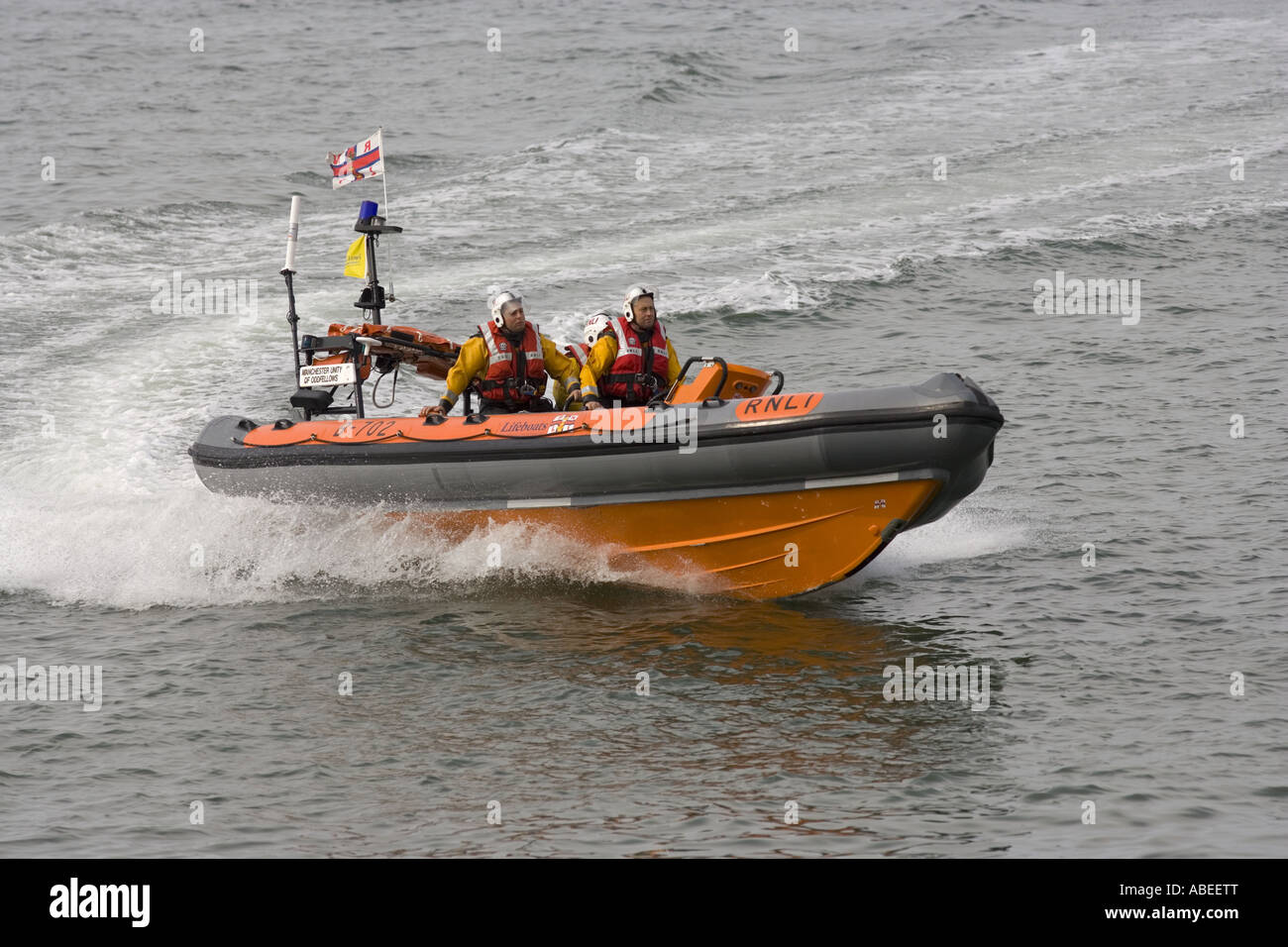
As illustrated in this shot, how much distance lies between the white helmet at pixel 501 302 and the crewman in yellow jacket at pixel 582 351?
41cm

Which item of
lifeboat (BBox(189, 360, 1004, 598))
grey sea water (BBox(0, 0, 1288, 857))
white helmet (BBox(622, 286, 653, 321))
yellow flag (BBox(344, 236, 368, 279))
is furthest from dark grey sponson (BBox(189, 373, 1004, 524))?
yellow flag (BBox(344, 236, 368, 279))

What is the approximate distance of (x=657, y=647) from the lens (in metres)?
7.27

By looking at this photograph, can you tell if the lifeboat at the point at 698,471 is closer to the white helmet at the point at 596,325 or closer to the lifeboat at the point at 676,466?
the lifeboat at the point at 676,466

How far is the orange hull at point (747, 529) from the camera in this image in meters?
7.46

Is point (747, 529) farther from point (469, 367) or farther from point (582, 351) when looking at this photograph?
point (469, 367)

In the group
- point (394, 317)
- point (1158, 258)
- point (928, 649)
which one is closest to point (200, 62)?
point (394, 317)

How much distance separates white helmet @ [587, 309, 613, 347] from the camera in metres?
8.07

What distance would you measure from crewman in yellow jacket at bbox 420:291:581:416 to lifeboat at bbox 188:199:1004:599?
0.92ft

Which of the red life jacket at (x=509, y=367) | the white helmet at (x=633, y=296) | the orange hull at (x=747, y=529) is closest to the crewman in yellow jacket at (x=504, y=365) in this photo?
the red life jacket at (x=509, y=367)

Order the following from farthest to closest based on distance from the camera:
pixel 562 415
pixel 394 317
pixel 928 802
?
1. pixel 394 317
2. pixel 562 415
3. pixel 928 802

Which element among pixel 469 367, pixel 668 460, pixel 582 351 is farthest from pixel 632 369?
pixel 469 367

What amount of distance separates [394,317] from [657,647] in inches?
258
